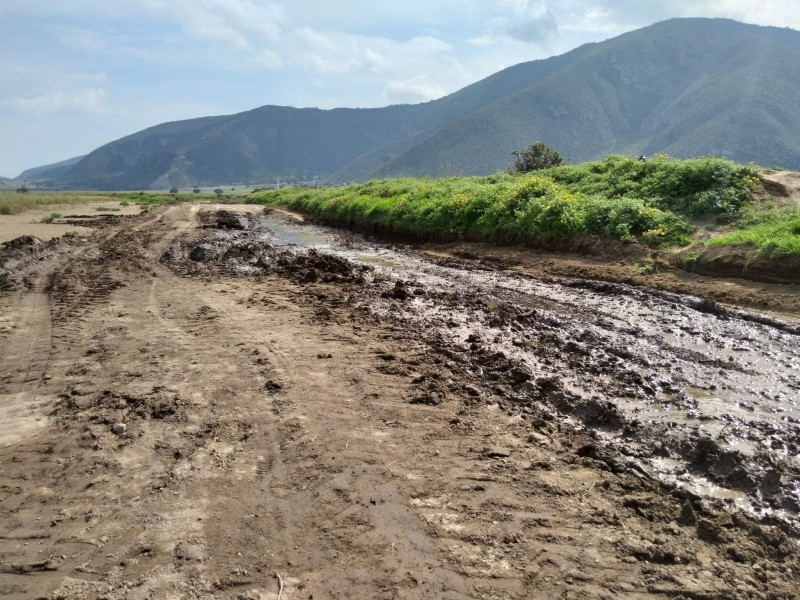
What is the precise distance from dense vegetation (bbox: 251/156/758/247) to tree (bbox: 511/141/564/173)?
9062 millimetres

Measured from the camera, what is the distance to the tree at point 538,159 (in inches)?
1052

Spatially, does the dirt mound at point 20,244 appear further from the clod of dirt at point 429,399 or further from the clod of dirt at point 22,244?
the clod of dirt at point 429,399

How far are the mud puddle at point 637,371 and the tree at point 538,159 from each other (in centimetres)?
1867

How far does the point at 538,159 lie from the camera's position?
88.7 ft

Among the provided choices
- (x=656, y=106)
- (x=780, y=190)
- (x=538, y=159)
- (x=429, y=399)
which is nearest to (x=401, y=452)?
(x=429, y=399)

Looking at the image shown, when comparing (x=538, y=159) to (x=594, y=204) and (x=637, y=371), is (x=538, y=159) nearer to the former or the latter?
(x=594, y=204)

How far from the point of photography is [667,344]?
6.23 m

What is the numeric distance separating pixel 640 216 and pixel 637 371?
696 centimetres

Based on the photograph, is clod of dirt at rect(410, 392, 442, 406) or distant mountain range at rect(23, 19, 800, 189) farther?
distant mountain range at rect(23, 19, 800, 189)

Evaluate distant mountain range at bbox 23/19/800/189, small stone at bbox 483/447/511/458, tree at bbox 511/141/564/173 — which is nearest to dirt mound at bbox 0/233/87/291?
small stone at bbox 483/447/511/458

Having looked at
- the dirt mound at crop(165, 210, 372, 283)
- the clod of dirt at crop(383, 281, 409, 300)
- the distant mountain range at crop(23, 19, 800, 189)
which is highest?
the distant mountain range at crop(23, 19, 800, 189)

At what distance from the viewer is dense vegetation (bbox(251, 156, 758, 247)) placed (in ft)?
36.2

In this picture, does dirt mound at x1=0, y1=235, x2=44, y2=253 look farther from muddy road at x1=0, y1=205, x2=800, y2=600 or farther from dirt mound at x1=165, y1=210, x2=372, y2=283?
muddy road at x1=0, y1=205, x2=800, y2=600

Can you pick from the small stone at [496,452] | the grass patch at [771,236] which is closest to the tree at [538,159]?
the grass patch at [771,236]
